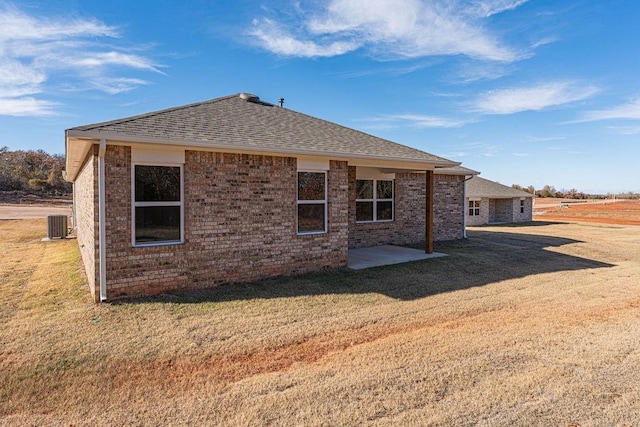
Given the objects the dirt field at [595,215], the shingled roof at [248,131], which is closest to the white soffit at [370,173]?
the shingled roof at [248,131]

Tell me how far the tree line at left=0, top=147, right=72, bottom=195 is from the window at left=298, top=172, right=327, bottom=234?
5590 centimetres

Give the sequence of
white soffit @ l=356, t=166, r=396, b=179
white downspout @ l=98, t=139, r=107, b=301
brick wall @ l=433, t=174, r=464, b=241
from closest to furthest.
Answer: white downspout @ l=98, t=139, r=107, b=301, white soffit @ l=356, t=166, r=396, b=179, brick wall @ l=433, t=174, r=464, b=241

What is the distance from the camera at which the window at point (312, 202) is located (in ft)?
29.1

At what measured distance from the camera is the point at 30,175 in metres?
57.8

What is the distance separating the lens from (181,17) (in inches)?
436

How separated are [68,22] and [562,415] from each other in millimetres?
12533

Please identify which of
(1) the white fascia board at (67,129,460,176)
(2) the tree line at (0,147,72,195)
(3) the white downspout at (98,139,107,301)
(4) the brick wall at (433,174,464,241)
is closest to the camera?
(1) the white fascia board at (67,129,460,176)

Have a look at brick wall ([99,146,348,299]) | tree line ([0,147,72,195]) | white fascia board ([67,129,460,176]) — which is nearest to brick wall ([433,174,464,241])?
white fascia board ([67,129,460,176])

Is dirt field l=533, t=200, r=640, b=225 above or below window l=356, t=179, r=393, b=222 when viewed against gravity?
below

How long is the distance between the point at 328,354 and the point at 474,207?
23145 mm

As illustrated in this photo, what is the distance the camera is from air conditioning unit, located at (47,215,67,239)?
16000 mm

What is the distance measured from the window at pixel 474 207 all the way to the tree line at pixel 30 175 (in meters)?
52.8

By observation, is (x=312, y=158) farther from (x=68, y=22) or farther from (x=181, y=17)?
(x=68, y=22)

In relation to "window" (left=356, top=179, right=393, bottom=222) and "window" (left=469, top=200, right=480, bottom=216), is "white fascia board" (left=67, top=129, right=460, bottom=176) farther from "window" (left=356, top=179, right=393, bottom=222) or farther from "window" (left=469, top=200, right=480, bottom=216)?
"window" (left=469, top=200, right=480, bottom=216)
